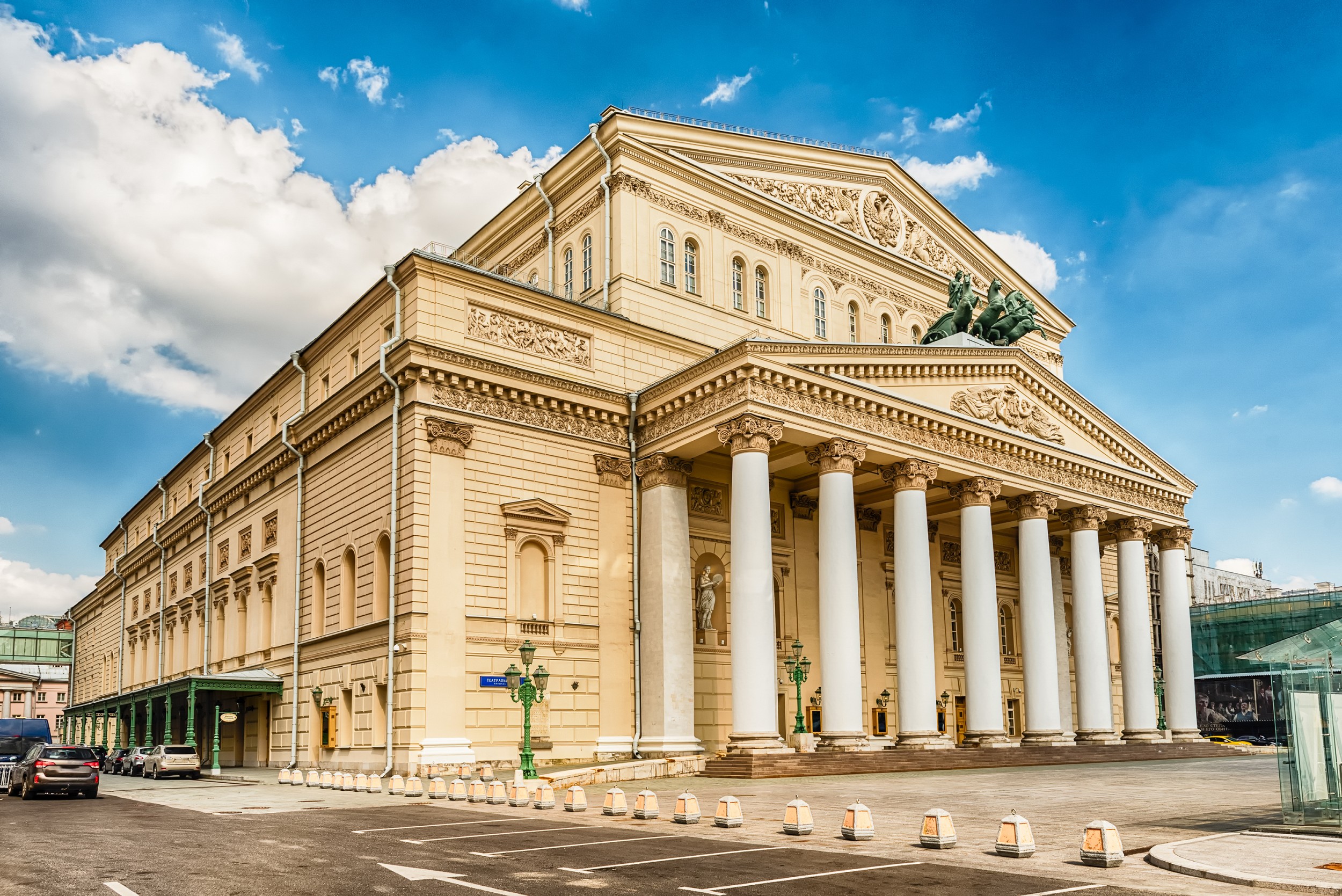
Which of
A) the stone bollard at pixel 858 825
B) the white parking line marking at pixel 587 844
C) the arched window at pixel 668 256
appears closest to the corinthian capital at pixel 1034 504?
the arched window at pixel 668 256

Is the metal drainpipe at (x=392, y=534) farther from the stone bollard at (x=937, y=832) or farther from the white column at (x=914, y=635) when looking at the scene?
the stone bollard at (x=937, y=832)

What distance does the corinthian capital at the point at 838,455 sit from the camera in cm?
3759

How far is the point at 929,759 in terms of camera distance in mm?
37625

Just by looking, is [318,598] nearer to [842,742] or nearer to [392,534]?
[392,534]

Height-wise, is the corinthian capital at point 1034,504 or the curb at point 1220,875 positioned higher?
the corinthian capital at point 1034,504

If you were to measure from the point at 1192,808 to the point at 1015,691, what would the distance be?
33372 mm

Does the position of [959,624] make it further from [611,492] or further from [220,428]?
[220,428]

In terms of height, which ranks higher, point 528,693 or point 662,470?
point 662,470

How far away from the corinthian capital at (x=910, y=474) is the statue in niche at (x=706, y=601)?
718 cm

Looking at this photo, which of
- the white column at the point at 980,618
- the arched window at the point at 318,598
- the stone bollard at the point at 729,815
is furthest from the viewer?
the arched window at the point at 318,598

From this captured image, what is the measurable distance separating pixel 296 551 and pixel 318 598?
2547 mm

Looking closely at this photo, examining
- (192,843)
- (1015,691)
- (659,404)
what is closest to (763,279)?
(659,404)

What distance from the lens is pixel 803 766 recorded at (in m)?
33.5

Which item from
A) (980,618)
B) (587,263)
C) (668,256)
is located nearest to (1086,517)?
(980,618)
